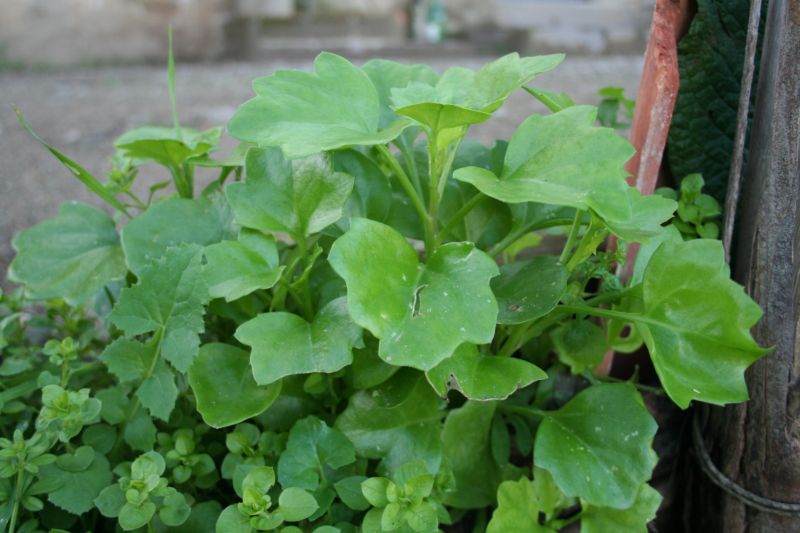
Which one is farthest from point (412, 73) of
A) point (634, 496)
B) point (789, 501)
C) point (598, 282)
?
point (789, 501)

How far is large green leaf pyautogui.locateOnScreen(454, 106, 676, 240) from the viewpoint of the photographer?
28.1 inches

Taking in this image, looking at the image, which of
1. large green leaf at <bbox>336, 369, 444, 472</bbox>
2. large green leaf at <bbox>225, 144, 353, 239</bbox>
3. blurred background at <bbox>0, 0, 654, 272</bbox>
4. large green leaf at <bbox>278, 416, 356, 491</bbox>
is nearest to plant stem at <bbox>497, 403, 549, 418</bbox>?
large green leaf at <bbox>336, 369, 444, 472</bbox>

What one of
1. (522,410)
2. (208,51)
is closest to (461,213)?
(522,410)

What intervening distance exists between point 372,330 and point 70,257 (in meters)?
0.55

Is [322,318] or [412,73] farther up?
[412,73]

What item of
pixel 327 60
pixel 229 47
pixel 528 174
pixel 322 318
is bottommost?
pixel 229 47

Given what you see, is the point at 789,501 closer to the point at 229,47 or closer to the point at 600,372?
the point at 600,372

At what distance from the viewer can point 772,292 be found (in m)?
0.88

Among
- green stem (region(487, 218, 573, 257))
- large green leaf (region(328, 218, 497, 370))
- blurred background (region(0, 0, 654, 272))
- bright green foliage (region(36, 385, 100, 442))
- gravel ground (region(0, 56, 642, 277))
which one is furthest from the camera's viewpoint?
blurred background (region(0, 0, 654, 272))

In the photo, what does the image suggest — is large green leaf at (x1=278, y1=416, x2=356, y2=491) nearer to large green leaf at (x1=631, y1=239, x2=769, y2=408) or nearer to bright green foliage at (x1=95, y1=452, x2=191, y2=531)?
bright green foliage at (x1=95, y1=452, x2=191, y2=531)

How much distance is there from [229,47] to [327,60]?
4.68 metres

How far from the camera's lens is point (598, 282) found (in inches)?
42.7

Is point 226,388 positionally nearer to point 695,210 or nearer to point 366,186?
point 366,186

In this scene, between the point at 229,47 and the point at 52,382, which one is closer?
the point at 52,382
